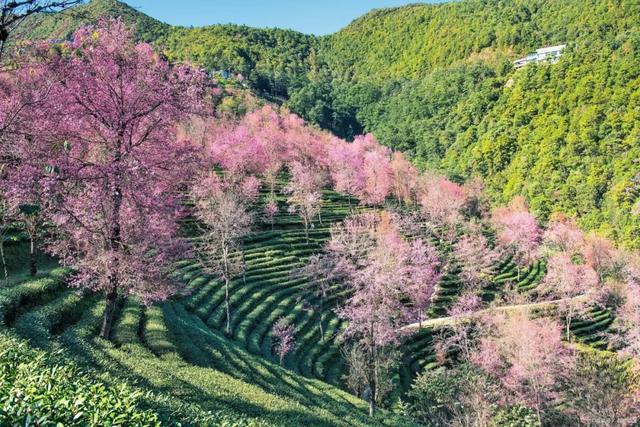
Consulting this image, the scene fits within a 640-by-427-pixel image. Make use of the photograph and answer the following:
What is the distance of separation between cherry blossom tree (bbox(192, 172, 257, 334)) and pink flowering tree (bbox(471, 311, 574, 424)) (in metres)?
21.0

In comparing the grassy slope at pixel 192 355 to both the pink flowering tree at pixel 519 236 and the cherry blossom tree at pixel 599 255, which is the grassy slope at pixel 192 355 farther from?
the cherry blossom tree at pixel 599 255

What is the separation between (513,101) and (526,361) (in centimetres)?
10005

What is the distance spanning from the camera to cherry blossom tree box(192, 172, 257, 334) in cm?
3744

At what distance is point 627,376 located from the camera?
35.5 meters

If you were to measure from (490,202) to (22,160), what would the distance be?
9697 centimetres

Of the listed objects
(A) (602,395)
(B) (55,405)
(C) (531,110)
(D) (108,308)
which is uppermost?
(C) (531,110)

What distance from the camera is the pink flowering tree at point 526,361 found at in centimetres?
3159

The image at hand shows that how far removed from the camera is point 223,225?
38.4 meters

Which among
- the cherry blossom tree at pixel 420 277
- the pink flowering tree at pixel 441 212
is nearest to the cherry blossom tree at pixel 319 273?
the cherry blossom tree at pixel 420 277

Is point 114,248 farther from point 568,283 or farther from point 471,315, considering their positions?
point 568,283

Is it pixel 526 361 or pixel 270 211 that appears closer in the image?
pixel 526 361

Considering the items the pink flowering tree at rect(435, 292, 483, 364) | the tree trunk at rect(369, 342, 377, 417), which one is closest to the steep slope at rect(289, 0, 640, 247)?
the pink flowering tree at rect(435, 292, 483, 364)

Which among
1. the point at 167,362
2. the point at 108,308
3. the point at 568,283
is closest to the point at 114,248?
the point at 108,308

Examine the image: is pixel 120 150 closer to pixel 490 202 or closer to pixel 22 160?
pixel 22 160
